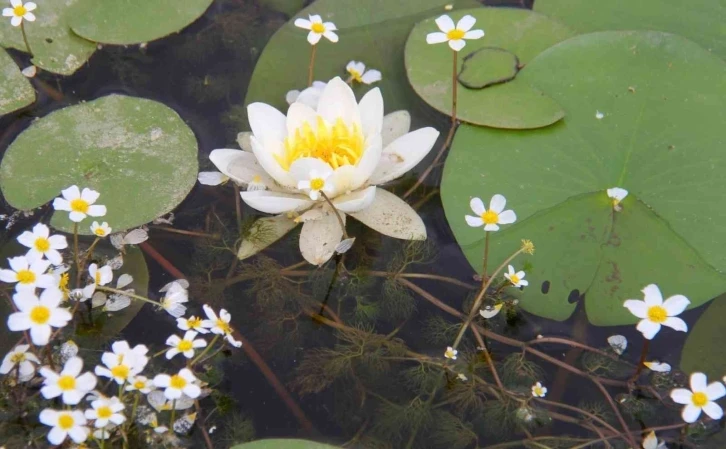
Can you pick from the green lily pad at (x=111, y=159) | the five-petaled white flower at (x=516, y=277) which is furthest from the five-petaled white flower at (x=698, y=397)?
the green lily pad at (x=111, y=159)

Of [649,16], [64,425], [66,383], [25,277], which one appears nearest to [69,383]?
[66,383]

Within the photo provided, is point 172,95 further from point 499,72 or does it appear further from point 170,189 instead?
point 499,72

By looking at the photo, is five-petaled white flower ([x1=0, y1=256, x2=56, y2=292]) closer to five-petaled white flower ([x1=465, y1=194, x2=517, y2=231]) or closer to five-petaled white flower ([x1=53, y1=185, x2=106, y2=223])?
five-petaled white flower ([x1=53, y1=185, x2=106, y2=223])

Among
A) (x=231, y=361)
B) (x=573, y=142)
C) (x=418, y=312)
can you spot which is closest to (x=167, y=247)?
(x=231, y=361)

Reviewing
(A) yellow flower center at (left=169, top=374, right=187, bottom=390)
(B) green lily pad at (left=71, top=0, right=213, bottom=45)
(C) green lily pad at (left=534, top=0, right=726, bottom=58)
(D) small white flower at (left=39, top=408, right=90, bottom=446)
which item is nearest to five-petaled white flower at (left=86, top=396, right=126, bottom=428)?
(D) small white flower at (left=39, top=408, right=90, bottom=446)

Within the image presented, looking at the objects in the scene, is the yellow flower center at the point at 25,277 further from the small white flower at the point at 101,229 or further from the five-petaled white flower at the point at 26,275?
the small white flower at the point at 101,229

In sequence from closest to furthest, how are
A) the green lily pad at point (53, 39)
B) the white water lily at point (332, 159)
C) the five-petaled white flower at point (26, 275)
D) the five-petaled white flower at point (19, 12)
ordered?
the five-petaled white flower at point (26, 275) → the white water lily at point (332, 159) → the five-petaled white flower at point (19, 12) → the green lily pad at point (53, 39)

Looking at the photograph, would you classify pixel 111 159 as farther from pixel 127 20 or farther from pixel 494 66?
pixel 494 66
